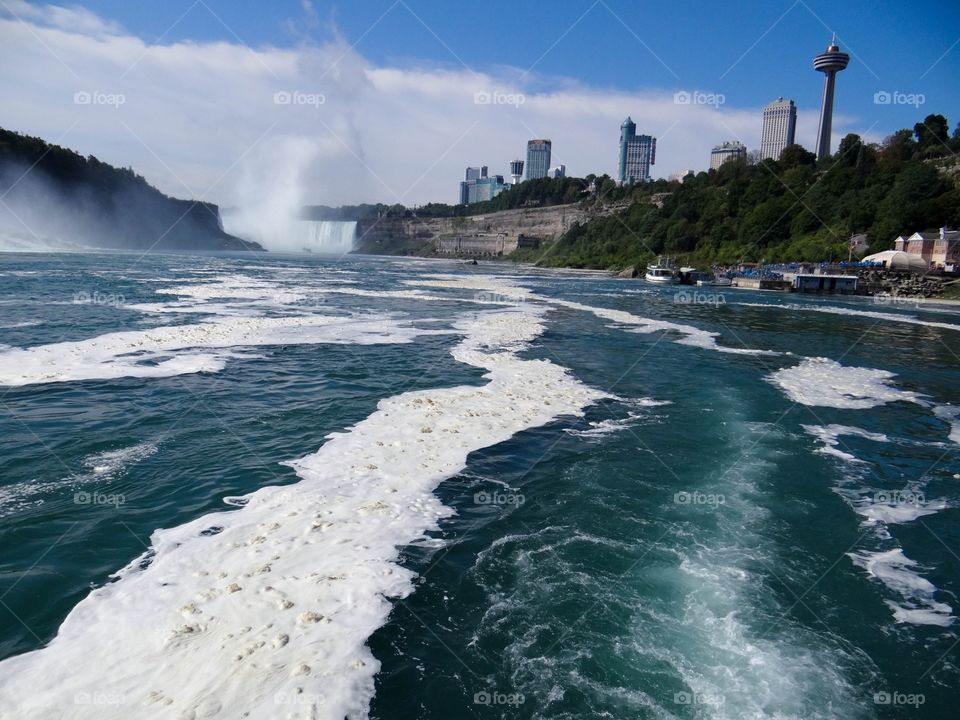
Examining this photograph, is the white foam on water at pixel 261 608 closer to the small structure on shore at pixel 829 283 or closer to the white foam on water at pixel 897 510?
the white foam on water at pixel 897 510

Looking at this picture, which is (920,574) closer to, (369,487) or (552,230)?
(369,487)

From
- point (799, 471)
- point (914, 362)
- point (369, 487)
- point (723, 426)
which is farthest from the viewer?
point (914, 362)

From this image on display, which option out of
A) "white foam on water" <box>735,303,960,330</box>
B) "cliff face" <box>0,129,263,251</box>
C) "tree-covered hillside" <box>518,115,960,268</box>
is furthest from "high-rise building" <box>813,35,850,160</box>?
"cliff face" <box>0,129,263,251</box>

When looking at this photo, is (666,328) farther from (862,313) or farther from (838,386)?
(862,313)

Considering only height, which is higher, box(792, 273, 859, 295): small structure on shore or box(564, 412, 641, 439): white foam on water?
box(792, 273, 859, 295): small structure on shore

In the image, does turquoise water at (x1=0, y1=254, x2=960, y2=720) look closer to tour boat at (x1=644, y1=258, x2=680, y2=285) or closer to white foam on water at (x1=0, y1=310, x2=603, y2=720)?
white foam on water at (x1=0, y1=310, x2=603, y2=720)

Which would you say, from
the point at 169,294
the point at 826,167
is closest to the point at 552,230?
the point at 826,167
